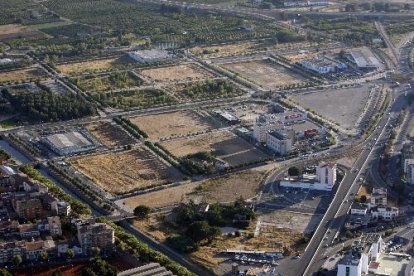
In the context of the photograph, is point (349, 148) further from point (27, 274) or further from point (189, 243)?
point (27, 274)

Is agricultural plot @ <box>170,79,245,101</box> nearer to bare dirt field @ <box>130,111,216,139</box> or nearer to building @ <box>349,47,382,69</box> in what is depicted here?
bare dirt field @ <box>130,111,216,139</box>

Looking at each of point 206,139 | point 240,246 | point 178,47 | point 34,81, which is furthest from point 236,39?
point 240,246

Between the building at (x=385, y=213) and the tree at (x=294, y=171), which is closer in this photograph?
the building at (x=385, y=213)

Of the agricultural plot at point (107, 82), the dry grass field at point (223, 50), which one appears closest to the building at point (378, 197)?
the agricultural plot at point (107, 82)

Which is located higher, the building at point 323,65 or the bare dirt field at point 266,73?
the building at point 323,65

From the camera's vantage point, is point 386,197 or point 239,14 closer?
point 386,197

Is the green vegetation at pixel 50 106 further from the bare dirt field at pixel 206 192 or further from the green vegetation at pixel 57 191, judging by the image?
the bare dirt field at pixel 206 192
